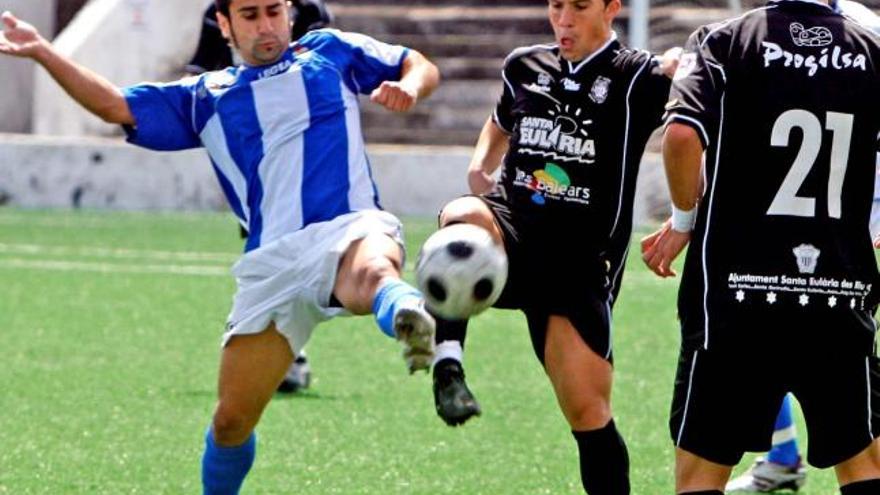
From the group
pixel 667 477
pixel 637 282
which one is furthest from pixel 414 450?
pixel 637 282

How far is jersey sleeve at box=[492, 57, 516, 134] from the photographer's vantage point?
667cm

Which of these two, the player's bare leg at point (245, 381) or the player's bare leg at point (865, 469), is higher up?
the player's bare leg at point (865, 469)

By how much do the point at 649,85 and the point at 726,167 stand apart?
1.27 metres

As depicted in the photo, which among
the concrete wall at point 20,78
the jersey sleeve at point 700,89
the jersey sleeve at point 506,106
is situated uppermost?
the jersey sleeve at point 700,89

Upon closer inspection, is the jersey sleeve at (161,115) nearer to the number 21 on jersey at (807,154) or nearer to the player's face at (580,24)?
the player's face at (580,24)

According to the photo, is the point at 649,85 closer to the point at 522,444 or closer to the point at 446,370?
the point at 446,370

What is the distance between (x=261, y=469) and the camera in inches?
309

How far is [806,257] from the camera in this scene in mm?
5215

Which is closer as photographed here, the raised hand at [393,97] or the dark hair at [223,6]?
the raised hand at [393,97]

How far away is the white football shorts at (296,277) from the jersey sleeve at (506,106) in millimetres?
622

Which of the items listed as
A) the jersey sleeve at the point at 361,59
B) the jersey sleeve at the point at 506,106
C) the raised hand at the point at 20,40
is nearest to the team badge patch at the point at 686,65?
the jersey sleeve at the point at 506,106

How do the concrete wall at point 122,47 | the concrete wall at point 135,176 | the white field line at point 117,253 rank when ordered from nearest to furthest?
the white field line at point 117,253, the concrete wall at point 135,176, the concrete wall at point 122,47

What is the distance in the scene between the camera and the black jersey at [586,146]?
6.44 metres

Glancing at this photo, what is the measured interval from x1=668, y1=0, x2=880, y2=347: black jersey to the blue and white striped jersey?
153cm
